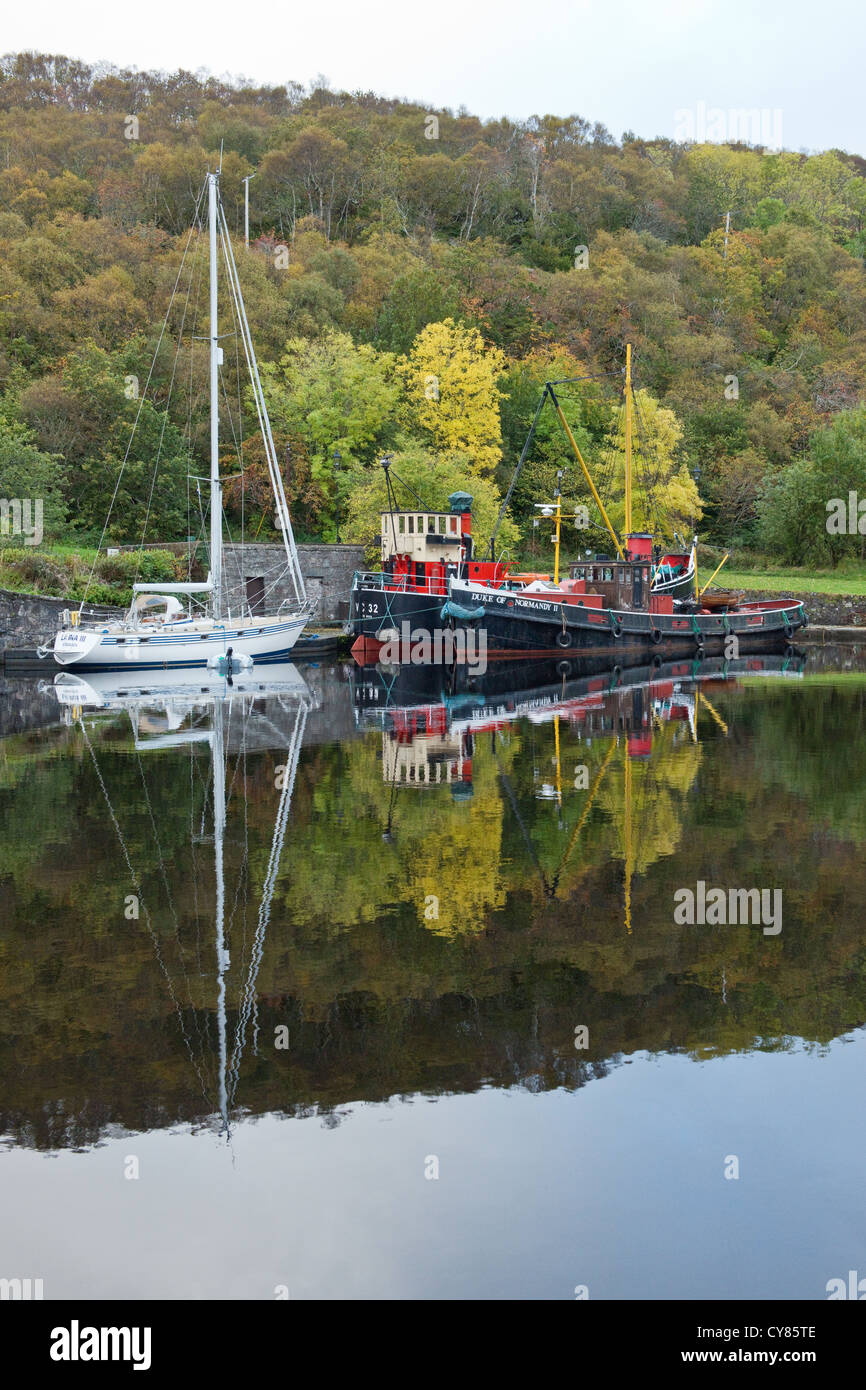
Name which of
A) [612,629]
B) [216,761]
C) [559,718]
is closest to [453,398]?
[612,629]

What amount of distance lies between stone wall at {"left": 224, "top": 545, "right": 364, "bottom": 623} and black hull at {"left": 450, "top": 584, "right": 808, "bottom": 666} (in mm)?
8711

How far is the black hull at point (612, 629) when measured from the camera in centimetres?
4172

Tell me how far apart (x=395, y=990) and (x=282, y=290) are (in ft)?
210

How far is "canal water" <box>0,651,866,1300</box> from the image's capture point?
19.0ft

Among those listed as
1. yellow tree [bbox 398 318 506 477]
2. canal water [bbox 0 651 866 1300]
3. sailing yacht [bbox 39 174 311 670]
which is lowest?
canal water [bbox 0 651 866 1300]

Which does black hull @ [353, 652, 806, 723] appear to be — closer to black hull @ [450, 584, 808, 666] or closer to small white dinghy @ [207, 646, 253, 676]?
black hull @ [450, 584, 808, 666]

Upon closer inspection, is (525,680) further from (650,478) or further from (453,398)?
(650,478)

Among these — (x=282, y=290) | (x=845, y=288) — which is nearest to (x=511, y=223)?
(x=845, y=288)

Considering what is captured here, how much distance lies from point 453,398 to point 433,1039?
52027 mm

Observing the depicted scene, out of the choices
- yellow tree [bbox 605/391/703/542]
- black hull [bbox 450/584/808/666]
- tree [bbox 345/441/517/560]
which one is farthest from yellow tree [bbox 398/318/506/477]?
black hull [bbox 450/584/808/666]

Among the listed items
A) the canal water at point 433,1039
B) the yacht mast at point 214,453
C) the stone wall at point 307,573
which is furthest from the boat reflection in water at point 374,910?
the stone wall at point 307,573

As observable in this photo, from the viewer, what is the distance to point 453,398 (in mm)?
57406

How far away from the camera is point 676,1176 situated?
6.37m
